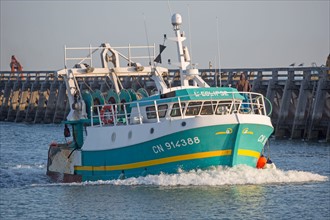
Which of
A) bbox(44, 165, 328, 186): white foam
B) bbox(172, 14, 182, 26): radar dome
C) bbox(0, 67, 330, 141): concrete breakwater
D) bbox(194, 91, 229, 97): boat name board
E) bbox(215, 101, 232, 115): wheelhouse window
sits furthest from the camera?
bbox(0, 67, 330, 141): concrete breakwater

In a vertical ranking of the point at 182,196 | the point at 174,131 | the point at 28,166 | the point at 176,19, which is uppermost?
the point at 176,19

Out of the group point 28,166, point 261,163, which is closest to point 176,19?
point 261,163

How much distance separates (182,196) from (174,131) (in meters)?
3.05

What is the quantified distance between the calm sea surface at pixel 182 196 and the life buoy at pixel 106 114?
3018mm

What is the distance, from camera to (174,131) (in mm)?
35094

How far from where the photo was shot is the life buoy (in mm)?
39500

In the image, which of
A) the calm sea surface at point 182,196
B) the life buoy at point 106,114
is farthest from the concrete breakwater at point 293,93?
the calm sea surface at point 182,196

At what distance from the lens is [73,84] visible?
42.9 meters

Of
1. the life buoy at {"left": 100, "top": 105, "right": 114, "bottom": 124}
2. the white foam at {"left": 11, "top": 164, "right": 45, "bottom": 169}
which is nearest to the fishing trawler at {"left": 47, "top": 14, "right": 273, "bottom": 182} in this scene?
the life buoy at {"left": 100, "top": 105, "right": 114, "bottom": 124}

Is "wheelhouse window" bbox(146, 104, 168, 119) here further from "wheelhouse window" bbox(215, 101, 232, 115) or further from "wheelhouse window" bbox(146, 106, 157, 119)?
"wheelhouse window" bbox(215, 101, 232, 115)

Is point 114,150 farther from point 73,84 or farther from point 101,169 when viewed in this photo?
point 73,84

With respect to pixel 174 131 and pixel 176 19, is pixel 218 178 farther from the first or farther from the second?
pixel 176 19

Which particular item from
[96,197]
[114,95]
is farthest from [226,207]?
[114,95]

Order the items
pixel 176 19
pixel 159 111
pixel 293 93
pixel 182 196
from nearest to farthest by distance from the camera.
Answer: pixel 182 196, pixel 159 111, pixel 176 19, pixel 293 93
